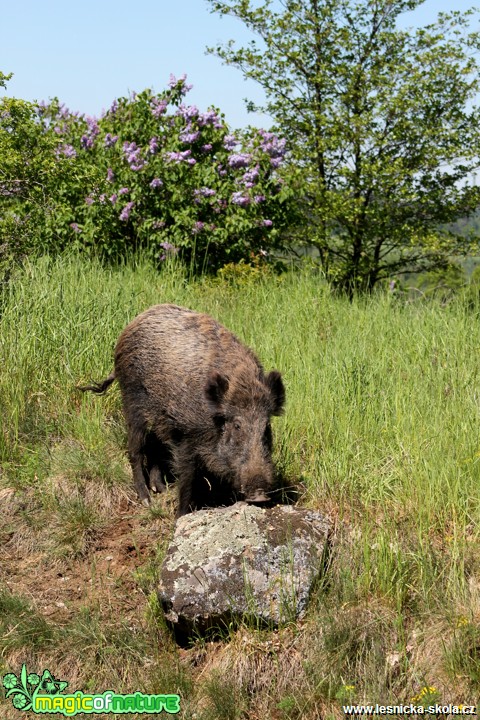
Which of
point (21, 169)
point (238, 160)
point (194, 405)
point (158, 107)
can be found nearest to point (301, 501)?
point (194, 405)

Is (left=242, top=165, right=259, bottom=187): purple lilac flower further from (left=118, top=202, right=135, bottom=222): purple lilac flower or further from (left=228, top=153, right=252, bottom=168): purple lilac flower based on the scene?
(left=118, top=202, right=135, bottom=222): purple lilac flower

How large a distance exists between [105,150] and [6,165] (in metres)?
2.53

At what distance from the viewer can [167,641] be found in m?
4.18

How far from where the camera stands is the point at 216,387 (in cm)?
479

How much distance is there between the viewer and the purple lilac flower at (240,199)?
10036 mm

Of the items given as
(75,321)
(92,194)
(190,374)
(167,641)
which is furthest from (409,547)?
(92,194)

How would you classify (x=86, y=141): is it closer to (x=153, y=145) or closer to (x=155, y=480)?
(x=153, y=145)

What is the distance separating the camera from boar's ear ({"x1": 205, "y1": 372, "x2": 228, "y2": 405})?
15.7 ft

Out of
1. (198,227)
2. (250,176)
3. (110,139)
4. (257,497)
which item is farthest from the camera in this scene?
(110,139)

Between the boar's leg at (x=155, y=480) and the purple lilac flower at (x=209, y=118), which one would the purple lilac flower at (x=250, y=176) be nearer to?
the purple lilac flower at (x=209, y=118)

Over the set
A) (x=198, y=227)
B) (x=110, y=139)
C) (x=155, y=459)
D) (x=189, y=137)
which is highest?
(x=189, y=137)

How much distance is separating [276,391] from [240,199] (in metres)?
5.50

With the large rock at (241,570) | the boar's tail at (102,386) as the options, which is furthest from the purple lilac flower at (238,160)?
the large rock at (241,570)

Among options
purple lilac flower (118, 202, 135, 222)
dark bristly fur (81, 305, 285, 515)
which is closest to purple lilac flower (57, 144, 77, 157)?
purple lilac flower (118, 202, 135, 222)
